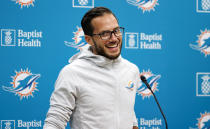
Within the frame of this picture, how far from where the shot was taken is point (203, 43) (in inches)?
99.7

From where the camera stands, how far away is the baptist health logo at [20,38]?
7.16 ft

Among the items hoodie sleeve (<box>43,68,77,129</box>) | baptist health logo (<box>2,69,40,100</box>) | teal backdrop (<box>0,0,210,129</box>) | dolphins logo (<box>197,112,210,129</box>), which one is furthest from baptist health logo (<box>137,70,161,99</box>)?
hoodie sleeve (<box>43,68,77,129</box>)

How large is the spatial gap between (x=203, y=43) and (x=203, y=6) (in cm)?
37

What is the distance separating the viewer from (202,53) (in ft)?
8.32

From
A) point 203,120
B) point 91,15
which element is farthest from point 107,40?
point 203,120

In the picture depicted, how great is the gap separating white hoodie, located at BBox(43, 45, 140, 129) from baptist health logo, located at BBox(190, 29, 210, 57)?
1487 mm

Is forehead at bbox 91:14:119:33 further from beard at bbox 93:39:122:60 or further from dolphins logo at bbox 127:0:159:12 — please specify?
dolphins logo at bbox 127:0:159:12

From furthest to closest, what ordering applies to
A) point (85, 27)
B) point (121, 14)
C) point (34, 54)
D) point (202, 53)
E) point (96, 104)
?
point (202, 53), point (121, 14), point (34, 54), point (85, 27), point (96, 104)

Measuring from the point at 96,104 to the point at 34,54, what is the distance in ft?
4.07

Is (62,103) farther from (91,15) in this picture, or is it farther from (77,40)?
(77,40)

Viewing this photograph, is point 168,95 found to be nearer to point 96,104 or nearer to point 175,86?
point 175,86

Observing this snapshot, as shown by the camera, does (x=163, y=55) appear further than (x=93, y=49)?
Yes

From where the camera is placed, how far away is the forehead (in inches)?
47.4

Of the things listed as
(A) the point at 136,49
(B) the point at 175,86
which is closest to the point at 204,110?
(B) the point at 175,86
